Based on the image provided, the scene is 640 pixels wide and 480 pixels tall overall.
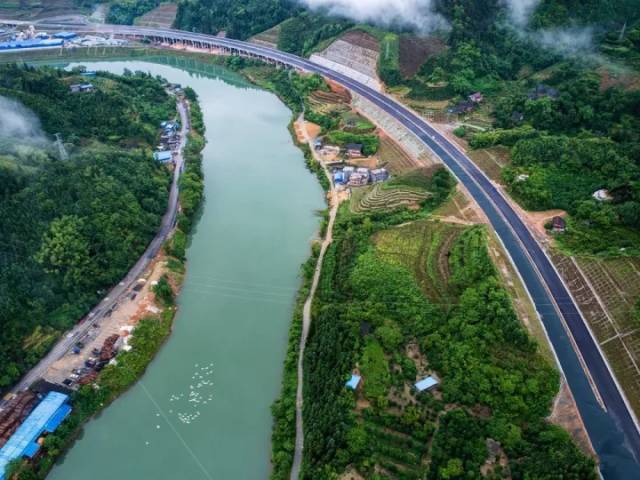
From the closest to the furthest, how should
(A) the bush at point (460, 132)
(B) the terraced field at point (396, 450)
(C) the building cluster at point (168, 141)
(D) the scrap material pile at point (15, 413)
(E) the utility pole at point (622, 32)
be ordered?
(B) the terraced field at point (396, 450)
(D) the scrap material pile at point (15, 413)
(A) the bush at point (460, 132)
(C) the building cluster at point (168, 141)
(E) the utility pole at point (622, 32)

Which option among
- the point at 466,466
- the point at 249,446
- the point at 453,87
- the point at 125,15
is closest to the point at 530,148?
the point at 453,87

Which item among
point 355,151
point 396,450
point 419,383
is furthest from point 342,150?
point 396,450

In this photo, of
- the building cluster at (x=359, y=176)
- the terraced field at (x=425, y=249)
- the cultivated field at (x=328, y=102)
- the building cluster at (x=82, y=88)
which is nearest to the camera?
the terraced field at (x=425, y=249)

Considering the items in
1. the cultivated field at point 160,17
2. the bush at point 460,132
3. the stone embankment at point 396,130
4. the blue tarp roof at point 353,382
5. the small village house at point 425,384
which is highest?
the cultivated field at point 160,17

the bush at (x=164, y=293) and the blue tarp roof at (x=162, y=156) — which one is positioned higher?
the blue tarp roof at (x=162, y=156)

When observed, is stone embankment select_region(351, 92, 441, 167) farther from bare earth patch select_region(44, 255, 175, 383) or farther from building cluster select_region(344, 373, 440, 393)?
bare earth patch select_region(44, 255, 175, 383)

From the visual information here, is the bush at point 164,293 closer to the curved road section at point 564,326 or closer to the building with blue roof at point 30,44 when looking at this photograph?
the curved road section at point 564,326

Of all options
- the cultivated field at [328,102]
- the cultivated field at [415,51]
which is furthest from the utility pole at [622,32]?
the cultivated field at [328,102]
